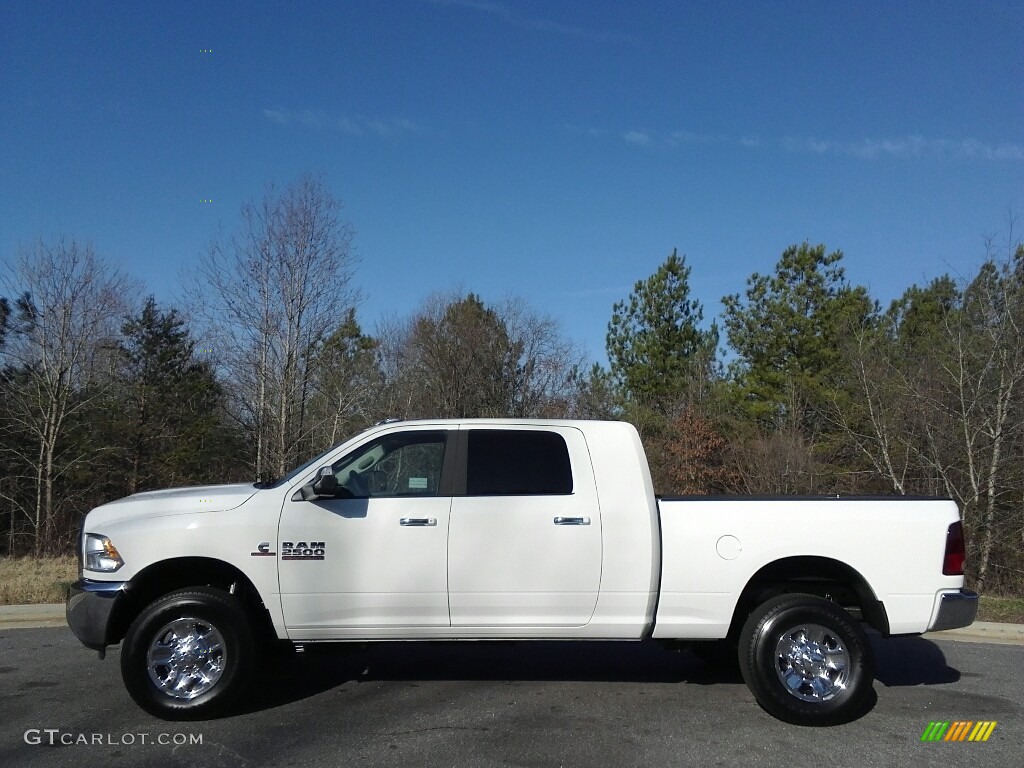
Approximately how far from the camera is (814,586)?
19.4 feet

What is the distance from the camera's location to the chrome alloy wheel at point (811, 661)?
18.2 feet

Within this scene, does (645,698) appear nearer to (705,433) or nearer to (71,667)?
(71,667)

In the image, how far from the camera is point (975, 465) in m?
15.1

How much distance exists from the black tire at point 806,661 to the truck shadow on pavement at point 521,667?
1.80ft

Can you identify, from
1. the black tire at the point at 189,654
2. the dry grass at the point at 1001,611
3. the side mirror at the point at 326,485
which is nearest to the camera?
the black tire at the point at 189,654

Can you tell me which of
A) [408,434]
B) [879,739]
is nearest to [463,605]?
[408,434]

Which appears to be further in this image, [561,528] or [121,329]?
[121,329]

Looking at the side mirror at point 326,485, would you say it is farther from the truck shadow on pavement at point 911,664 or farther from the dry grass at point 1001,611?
the dry grass at point 1001,611

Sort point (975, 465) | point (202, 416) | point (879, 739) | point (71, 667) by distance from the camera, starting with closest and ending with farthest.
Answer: point (879, 739), point (71, 667), point (975, 465), point (202, 416)

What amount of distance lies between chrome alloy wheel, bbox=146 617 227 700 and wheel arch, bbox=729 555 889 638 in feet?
11.7

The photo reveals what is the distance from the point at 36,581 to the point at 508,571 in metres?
8.62

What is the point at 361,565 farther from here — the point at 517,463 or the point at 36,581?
the point at 36,581

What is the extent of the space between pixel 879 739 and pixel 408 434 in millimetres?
3689

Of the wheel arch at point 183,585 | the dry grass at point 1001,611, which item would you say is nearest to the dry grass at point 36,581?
the wheel arch at point 183,585
